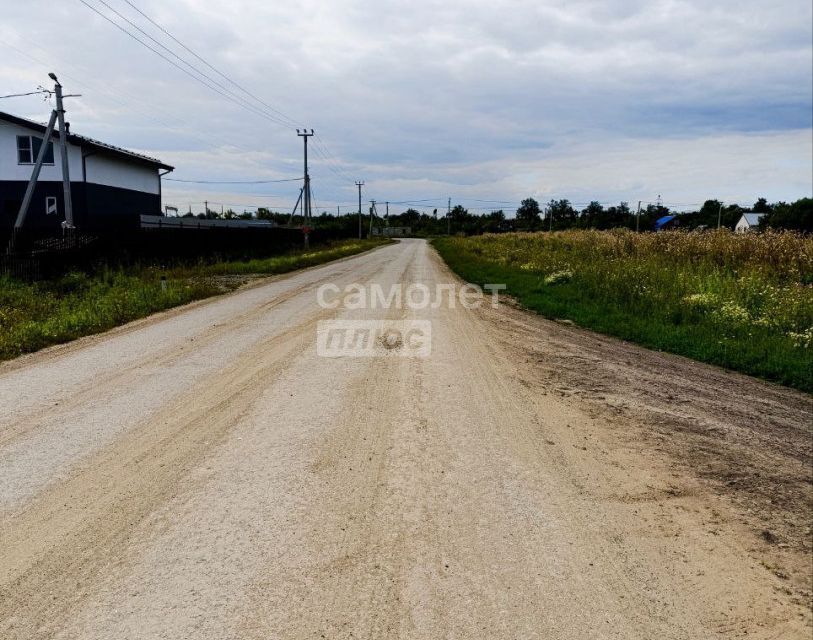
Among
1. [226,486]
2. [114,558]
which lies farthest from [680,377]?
[114,558]

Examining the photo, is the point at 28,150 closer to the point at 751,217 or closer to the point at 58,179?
the point at 58,179

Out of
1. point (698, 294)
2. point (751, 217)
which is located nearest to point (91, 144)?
point (698, 294)

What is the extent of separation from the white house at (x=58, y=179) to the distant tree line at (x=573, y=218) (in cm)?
3022

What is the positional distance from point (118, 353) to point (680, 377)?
7402 millimetres

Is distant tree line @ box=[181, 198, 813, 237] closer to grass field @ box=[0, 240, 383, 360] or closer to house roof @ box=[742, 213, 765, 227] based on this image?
house roof @ box=[742, 213, 765, 227]

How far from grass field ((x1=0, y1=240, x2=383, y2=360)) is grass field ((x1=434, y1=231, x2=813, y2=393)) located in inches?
327

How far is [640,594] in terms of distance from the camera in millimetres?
2785

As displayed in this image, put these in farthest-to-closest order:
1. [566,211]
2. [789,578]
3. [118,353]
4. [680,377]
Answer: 1. [566,211]
2. [118,353]
3. [680,377]
4. [789,578]

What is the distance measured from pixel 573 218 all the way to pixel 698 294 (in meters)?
81.4

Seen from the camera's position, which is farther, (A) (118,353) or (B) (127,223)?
(B) (127,223)

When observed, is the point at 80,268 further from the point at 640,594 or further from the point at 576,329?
the point at 640,594

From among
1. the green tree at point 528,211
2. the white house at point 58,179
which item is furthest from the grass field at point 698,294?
the green tree at point 528,211

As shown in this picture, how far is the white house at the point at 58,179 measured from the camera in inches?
1155

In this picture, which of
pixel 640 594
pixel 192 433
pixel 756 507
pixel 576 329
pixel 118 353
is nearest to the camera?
pixel 640 594
